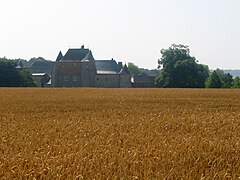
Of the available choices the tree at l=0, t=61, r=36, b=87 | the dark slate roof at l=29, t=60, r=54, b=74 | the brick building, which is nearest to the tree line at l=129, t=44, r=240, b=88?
the brick building

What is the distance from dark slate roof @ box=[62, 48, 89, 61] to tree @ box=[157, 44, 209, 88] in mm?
29915

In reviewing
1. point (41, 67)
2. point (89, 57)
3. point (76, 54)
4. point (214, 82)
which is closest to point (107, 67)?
point (89, 57)

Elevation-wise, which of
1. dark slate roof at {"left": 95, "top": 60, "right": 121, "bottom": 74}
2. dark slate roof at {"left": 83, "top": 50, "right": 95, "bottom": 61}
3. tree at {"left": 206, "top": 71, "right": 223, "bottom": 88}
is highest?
dark slate roof at {"left": 83, "top": 50, "right": 95, "bottom": 61}

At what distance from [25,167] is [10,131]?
5755 millimetres

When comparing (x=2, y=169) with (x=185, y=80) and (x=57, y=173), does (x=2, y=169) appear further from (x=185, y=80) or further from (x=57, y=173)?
(x=185, y=80)

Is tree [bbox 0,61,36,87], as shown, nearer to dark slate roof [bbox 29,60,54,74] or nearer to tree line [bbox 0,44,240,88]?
tree line [bbox 0,44,240,88]

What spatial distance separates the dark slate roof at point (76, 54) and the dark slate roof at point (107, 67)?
8.43 meters

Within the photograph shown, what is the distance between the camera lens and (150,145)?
9.13 meters

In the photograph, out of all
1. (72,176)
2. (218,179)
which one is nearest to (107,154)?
(72,176)

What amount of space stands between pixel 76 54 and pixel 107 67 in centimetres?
1260

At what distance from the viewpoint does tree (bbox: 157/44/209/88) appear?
317 feet

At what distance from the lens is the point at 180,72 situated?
3836 inches

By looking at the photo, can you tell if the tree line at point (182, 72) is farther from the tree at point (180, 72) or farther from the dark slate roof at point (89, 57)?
the dark slate roof at point (89, 57)

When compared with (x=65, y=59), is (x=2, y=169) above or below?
below
